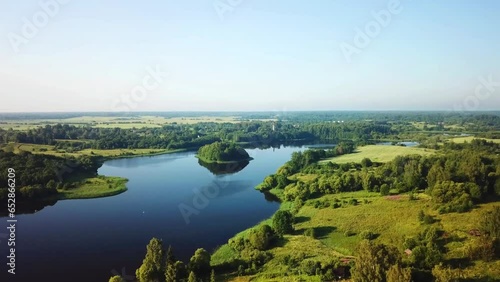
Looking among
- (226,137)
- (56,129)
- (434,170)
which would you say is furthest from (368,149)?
(56,129)

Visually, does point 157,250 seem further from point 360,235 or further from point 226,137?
point 226,137

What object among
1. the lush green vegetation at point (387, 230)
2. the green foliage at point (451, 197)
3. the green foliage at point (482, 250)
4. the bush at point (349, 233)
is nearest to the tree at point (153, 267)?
the lush green vegetation at point (387, 230)

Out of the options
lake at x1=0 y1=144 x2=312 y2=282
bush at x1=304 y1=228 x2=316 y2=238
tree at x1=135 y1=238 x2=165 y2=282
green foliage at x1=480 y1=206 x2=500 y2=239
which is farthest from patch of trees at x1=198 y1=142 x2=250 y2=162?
green foliage at x1=480 y1=206 x2=500 y2=239

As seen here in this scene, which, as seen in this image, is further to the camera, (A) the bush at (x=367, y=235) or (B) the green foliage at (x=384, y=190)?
(B) the green foliage at (x=384, y=190)

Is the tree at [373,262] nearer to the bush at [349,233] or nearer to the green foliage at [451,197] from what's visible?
the bush at [349,233]

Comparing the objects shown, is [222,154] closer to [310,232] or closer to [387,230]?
[310,232]

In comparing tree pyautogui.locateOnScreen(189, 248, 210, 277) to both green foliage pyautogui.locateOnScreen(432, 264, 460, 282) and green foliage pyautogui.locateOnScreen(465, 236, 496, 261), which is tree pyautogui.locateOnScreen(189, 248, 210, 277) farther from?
green foliage pyautogui.locateOnScreen(465, 236, 496, 261)

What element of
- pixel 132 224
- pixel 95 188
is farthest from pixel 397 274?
pixel 95 188
